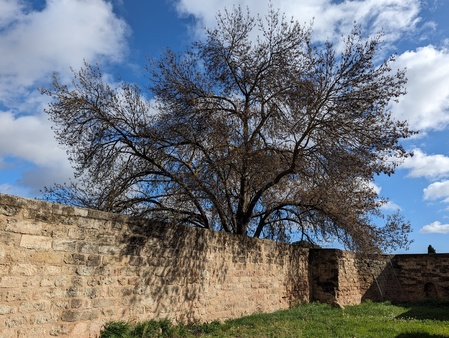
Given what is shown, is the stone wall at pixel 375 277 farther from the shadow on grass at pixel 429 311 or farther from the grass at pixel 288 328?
the grass at pixel 288 328

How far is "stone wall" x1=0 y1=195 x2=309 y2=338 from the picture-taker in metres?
5.13

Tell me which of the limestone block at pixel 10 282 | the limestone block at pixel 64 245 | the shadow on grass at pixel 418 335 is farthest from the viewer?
the shadow on grass at pixel 418 335

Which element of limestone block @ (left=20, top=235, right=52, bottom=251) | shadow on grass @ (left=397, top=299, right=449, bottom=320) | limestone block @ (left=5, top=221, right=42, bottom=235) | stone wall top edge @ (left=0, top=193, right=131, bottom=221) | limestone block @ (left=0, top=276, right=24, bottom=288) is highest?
stone wall top edge @ (left=0, top=193, right=131, bottom=221)

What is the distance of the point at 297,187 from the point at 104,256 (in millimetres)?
8312

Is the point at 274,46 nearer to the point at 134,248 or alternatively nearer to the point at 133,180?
the point at 133,180

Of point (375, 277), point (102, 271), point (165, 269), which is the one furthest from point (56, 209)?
point (375, 277)

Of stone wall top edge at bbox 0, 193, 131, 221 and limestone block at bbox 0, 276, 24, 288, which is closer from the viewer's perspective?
limestone block at bbox 0, 276, 24, 288

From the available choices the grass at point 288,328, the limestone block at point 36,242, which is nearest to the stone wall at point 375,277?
the grass at point 288,328

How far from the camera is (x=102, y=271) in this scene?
6227 mm

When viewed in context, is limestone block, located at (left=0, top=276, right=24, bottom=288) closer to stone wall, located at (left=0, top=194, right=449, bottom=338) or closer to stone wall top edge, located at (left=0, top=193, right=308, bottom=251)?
stone wall, located at (left=0, top=194, right=449, bottom=338)

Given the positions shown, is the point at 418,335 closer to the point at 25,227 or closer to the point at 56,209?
the point at 56,209

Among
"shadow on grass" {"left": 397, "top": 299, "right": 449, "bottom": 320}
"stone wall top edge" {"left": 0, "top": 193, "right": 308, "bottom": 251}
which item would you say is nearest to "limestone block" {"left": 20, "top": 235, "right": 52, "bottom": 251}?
"stone wall top edge" {"left": 0, "top": 193, "right": 308, "bottom": 251}

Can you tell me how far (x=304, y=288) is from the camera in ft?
43.6

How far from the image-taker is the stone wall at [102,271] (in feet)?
16.8
